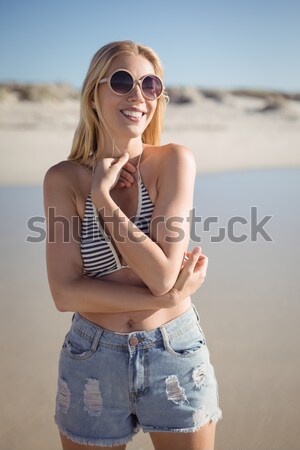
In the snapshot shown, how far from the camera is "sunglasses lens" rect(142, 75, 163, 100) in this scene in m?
2.22

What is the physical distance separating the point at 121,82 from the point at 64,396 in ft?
3.85

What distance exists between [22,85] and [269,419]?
18893 mm

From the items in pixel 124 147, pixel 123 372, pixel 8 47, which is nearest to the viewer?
→ pixel 123 372

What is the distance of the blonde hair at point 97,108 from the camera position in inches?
87.4

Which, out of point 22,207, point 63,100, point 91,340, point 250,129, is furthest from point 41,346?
point 250,129

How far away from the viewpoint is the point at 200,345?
6.95 feet

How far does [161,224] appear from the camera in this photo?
81.2 inches

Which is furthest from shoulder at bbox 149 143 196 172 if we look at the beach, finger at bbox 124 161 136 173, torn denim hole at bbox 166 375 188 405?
the beach

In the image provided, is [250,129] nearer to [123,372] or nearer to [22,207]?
[22,207]

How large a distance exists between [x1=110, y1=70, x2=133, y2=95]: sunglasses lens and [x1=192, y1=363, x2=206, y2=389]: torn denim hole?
3.42ft

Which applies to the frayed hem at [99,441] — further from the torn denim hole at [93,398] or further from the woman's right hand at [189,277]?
the woman's right hand at [189,277]

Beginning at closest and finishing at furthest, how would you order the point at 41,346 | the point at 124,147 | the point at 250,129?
the point at 124,147, the point at 41,346, the point at 250,129

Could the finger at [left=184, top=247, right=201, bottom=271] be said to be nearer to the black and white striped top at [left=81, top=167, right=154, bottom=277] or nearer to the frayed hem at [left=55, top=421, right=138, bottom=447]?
the black and white striped top at [left=81, top=167, right=154, bottom=277]

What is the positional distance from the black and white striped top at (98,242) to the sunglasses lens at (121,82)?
42 centimetres
